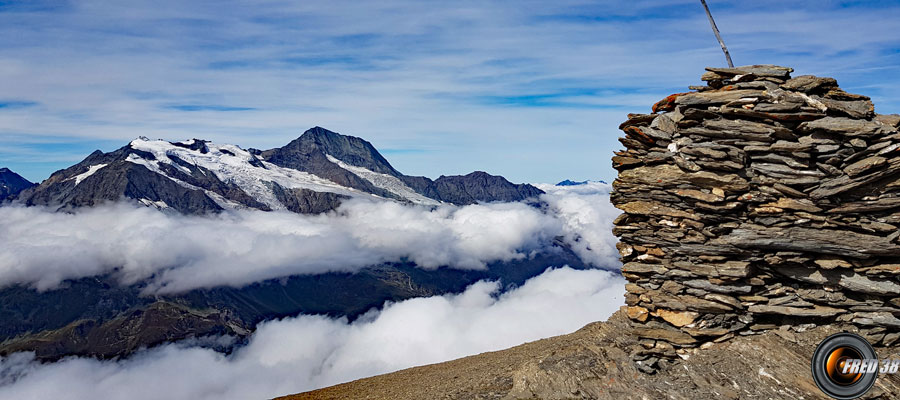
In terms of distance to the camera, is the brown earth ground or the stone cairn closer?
the brown earth ground

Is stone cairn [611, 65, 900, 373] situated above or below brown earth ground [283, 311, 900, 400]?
above

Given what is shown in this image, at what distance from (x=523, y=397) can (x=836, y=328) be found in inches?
674

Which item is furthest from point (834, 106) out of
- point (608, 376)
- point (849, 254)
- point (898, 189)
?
point (608, 376)

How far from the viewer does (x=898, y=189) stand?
2555 centimetres

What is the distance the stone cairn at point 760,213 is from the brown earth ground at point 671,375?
73 cm

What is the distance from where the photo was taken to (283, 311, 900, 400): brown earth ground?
2583cm

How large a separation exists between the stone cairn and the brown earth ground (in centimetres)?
73

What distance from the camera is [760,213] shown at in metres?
27.4

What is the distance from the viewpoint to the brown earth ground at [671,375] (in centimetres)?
2583

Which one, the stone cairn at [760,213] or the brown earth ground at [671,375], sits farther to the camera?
the stone cairn at [760,213]

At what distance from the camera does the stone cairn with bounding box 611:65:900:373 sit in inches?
1025

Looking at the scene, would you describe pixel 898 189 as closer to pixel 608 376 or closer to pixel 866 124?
pixel 866 124

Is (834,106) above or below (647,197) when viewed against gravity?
above

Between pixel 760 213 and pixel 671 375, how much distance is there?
10058 mm
